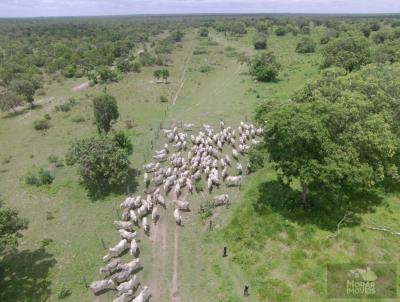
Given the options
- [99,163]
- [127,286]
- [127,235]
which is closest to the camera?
[127,286]

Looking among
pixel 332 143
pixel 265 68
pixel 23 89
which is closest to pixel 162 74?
pixel 265 68

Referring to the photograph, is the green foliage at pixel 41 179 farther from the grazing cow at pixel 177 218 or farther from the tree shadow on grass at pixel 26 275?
the grazing cow at pixel 177 218

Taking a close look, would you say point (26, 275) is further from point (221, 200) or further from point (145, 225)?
→ point (221, 200)

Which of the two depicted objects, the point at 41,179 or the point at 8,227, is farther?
the point at 41,179

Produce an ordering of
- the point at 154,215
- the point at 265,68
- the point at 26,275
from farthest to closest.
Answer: the point at 265,68 → the point at 154,215 → the point at 26,275

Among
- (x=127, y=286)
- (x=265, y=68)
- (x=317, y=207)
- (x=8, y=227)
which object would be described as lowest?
(x=127, y=286)

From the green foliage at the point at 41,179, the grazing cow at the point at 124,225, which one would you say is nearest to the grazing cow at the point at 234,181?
the grazing cow at the point at 124,225
